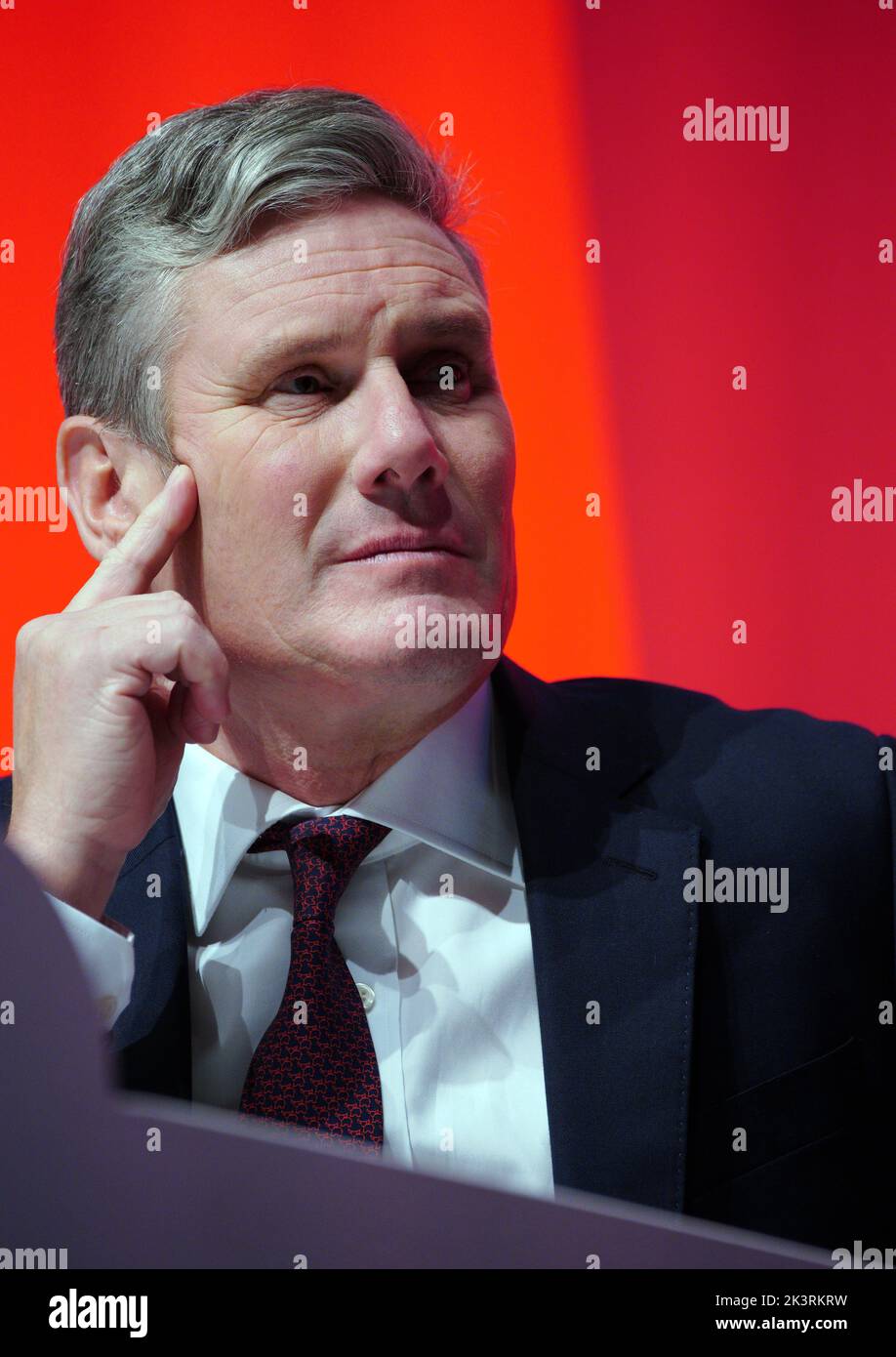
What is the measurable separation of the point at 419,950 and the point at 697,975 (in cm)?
33

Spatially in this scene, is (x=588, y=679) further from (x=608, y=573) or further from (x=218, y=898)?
(x=218, y=898)

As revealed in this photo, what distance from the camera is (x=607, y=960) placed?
5.40 ft

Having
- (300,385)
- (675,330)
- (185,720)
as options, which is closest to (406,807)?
(185,720)

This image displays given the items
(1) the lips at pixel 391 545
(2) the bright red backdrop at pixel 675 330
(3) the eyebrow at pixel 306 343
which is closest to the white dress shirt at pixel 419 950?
(1) the lips at pixel 391 545

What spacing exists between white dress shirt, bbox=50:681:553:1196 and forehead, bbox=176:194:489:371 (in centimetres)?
51

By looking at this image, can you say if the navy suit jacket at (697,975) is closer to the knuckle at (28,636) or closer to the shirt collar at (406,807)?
the shirt collar at (406,807)

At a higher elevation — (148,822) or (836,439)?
(836,439)

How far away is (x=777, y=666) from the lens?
7.86 feet

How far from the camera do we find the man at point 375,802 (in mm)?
1581

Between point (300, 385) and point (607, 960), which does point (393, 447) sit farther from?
point (607, 960)

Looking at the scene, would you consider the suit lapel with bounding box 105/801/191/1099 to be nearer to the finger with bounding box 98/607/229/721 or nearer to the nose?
the finger with bounding box 98/607/229/721

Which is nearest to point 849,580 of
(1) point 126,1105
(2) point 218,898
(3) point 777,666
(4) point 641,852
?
(3) point 777,666
